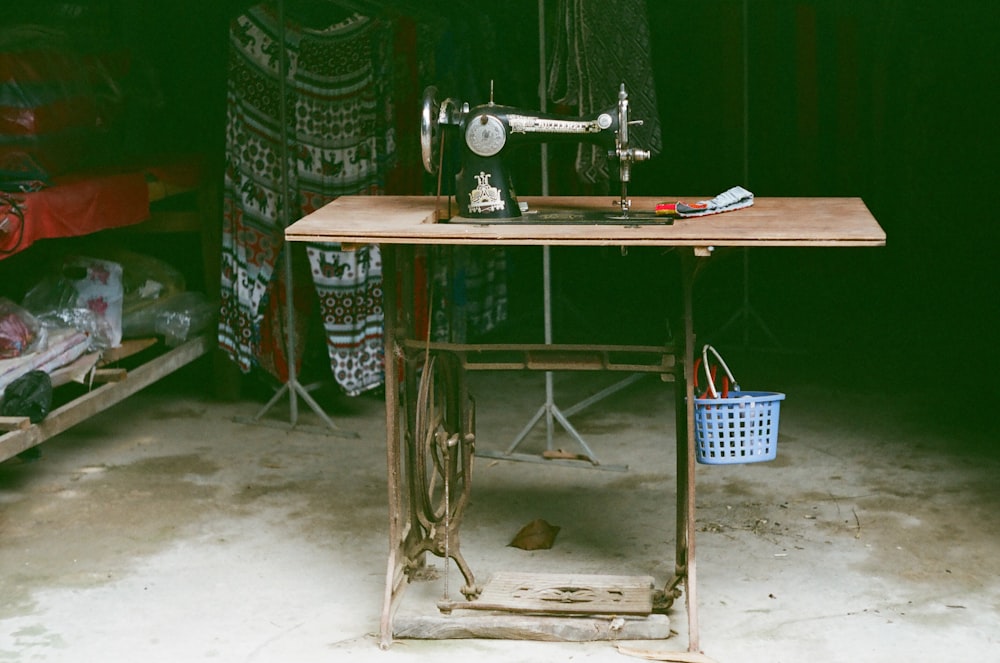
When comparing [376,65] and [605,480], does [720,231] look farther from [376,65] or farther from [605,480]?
[376,65]

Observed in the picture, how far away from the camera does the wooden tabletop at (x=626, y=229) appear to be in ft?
10.4

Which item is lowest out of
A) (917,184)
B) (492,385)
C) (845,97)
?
(492,385)

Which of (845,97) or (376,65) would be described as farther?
(845,97)

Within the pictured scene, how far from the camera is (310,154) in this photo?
17.6ft

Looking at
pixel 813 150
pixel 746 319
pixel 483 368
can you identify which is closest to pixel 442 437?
pixel 483 368

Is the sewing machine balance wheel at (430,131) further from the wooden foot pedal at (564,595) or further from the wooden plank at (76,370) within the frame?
the wooden plank at (76,370)

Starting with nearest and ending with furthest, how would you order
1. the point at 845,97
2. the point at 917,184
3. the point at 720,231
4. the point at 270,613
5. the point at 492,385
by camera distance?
the point at 720,231
the point at 270,613
the point at 492,385
the point at 845,97
the point at 917,184

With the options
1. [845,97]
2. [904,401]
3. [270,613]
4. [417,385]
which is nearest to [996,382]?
[904,401]

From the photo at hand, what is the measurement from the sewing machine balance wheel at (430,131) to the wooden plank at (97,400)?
1741mm

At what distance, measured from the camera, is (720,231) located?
10.6 ft

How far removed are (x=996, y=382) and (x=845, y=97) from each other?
2020 mm

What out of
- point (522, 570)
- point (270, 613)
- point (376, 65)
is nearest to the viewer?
point (270, 613)

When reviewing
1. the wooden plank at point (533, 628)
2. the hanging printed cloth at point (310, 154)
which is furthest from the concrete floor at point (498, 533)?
the hanging printed cloth at point (310, 154)

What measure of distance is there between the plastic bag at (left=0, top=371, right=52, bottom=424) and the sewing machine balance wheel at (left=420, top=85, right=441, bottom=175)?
172cm
